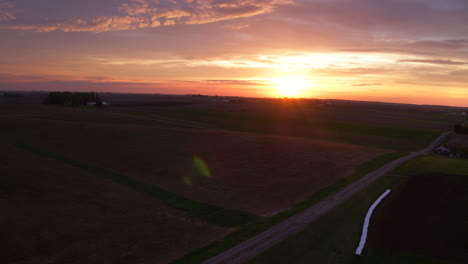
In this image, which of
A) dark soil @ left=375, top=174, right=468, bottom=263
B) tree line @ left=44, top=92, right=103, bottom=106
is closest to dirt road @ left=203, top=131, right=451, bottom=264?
dark soil @ left=375, top=174, right=468, bottom=263

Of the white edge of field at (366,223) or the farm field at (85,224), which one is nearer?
the farm field at (85,224)

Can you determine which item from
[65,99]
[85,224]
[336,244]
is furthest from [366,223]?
[65,99]

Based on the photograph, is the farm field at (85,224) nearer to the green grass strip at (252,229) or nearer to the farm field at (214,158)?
the green grass strip at (252,229)

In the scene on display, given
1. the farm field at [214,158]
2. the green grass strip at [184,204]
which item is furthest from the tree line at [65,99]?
the green grass strip at [184,204]

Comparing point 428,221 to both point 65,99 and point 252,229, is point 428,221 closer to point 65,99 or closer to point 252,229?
point 252,229

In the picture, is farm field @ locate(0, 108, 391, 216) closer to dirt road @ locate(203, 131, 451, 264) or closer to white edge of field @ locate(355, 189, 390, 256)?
dirt road @ locate(203, 131, 451, 264)

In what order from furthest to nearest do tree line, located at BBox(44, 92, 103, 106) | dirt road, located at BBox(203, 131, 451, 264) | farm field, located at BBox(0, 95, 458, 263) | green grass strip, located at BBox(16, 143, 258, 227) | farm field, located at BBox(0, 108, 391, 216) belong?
tree line, located at BBox(44, 92, 103, 106) → farm field, located at BBox(0, 108, 391, 216) → green grass strip, located at BBox(16, 143, 258, 227) → farm field, located at BBox(0, 95, 458, 263) → dirt road, located at BBox(203, 131, 451, 264)
